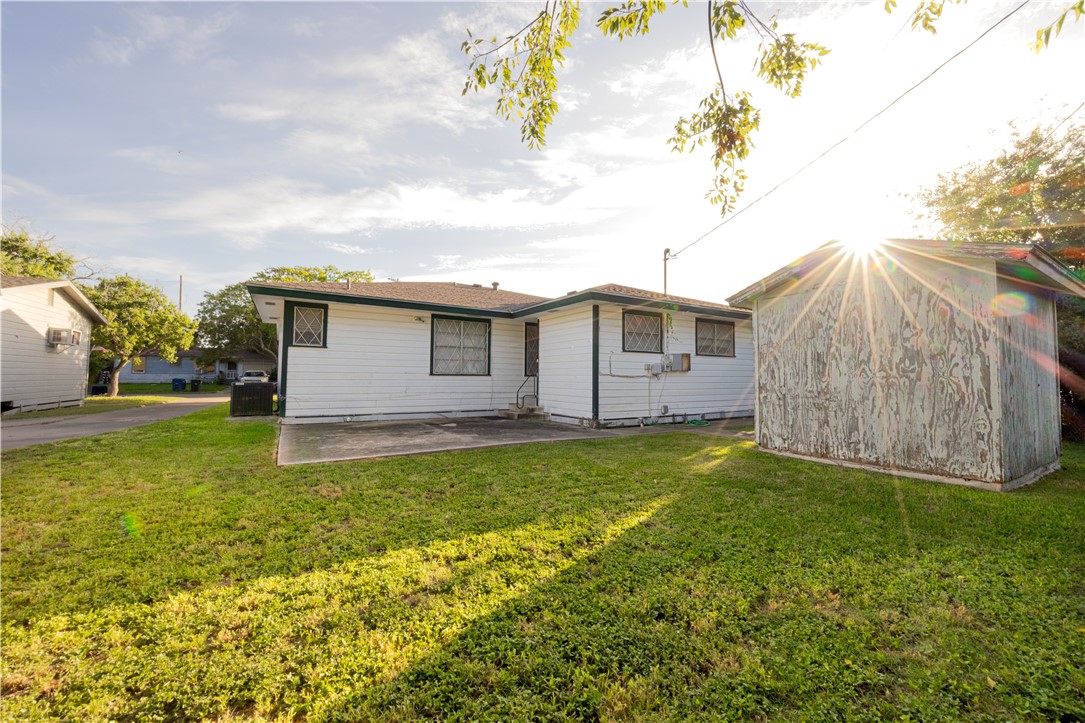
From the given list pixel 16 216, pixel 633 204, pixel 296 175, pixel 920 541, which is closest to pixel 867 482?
pixel 920 541

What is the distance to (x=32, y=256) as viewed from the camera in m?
24.3

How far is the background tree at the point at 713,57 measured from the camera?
264cm

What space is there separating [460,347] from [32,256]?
3035cm

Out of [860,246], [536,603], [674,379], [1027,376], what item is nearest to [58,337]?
[674,379]

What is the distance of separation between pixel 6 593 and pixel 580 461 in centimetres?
501

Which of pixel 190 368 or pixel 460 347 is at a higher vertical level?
pixel 460 347

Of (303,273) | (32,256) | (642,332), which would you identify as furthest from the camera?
(303,273)

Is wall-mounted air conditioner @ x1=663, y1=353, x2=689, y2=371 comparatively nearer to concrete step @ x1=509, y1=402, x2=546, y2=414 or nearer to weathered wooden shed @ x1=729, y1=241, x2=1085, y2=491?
concrete step @ x1=509, y1=402, x2=546, y2=414

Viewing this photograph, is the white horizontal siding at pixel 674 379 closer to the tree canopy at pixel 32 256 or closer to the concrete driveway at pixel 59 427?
the concrete driveway at pixel 59 427

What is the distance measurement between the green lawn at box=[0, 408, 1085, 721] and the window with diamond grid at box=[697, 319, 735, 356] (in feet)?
24.0

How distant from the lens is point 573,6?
286 cm

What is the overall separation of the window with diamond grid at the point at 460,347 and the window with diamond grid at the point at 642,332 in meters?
3.82

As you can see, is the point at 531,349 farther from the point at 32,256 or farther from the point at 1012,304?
the point at 32,256

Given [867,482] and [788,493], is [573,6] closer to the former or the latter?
[788,493]
